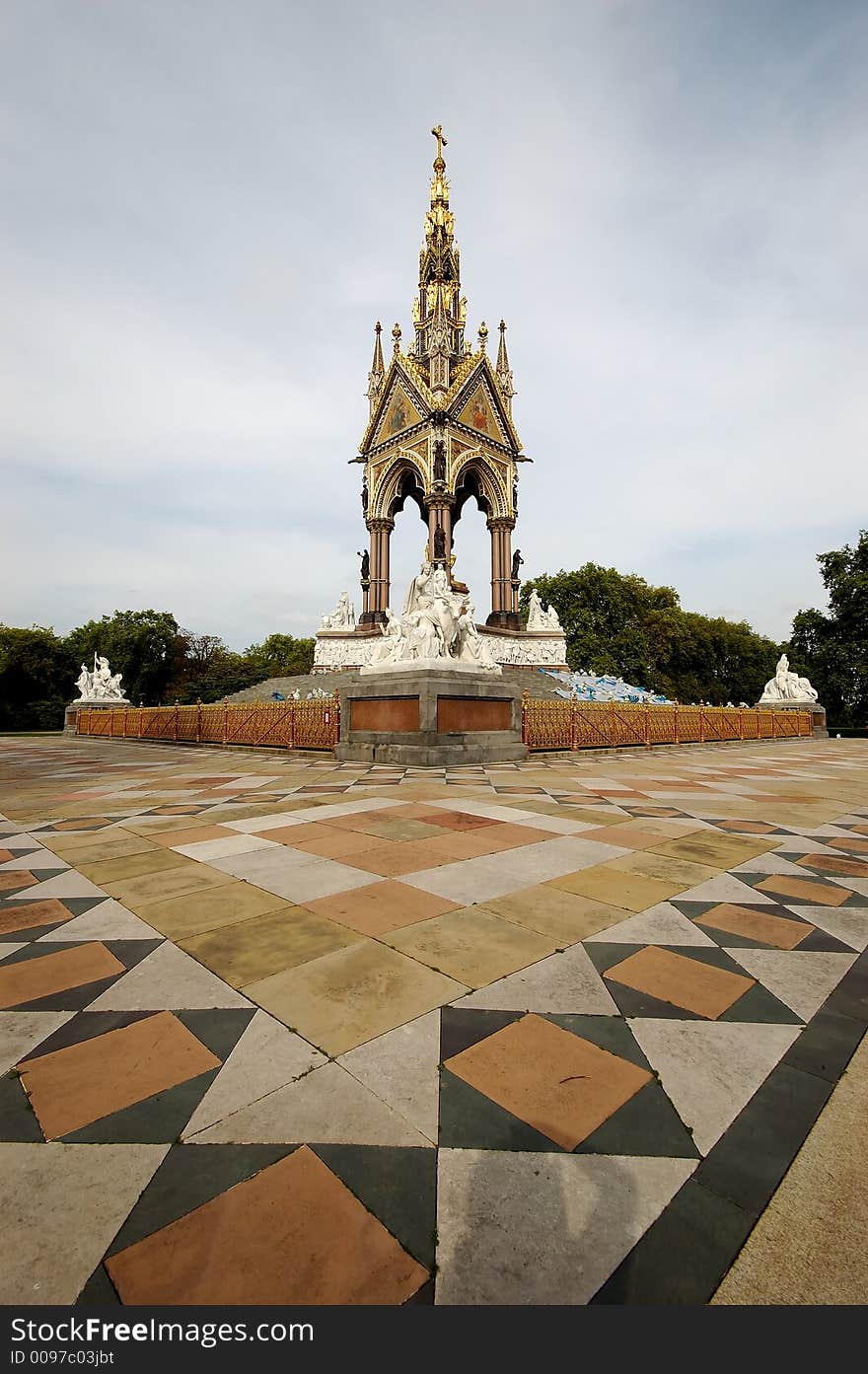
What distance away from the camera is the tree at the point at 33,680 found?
41500 mm

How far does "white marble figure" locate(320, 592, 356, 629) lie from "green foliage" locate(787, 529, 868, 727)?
29705 millimetres

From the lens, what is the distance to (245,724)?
16.5 meters

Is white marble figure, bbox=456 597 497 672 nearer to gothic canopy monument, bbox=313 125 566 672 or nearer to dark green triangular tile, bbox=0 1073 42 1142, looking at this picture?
dark green triangular tile, bbox=0 1073 42 1142

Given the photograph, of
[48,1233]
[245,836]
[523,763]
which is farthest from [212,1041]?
[523,763]

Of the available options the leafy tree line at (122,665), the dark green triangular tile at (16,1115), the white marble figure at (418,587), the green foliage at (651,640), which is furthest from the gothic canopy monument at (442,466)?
the dark green triangular tile at (16,1115)

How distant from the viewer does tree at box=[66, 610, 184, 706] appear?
1829 inches

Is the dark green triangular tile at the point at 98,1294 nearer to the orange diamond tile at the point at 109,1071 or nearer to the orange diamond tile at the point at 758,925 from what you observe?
the orange diamond tile at the point at 109,1071

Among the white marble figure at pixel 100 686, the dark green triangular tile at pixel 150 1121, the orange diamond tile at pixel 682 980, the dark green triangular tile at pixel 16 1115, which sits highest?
the white marble figure at pixel 100 686

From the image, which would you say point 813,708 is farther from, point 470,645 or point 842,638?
point 470,645

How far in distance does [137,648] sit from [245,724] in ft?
119

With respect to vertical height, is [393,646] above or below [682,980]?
above

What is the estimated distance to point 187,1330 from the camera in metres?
1.05

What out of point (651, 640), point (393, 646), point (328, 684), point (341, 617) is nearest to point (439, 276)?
point (341, 617)

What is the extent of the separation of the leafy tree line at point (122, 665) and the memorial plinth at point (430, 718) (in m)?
37.8
